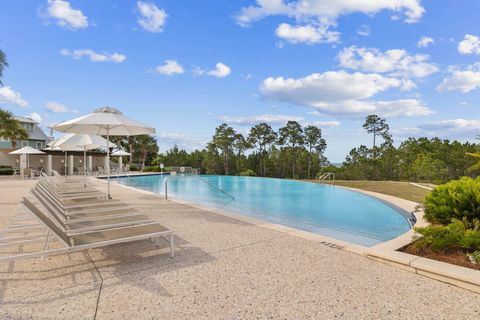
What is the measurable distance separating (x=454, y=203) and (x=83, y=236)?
18.9 feet

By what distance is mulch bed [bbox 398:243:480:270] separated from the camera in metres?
3.46

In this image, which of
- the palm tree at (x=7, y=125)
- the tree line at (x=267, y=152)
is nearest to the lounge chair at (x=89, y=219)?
the palm tree at (x=7, y=125)

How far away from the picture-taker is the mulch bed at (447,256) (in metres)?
3.46

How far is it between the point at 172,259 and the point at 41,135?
3944 cm

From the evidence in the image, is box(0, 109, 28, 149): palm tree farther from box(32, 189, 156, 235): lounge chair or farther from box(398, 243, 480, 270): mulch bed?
box(398, 243, 480, 270): mulch bed

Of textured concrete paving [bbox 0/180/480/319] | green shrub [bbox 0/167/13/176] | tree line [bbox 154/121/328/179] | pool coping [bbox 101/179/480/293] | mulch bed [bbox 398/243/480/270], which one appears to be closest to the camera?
textured concrete paving [bbox 0/180/480/319]

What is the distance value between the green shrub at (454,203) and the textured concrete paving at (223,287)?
7.23 feet

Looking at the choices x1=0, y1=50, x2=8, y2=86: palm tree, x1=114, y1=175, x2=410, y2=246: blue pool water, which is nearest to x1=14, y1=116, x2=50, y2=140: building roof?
x1=0, y1=50, x2=8, y2=86: palm tree

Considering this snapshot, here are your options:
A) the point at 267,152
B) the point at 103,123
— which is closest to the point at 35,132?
the point at 267,152

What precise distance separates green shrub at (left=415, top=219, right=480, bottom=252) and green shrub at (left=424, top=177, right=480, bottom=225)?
0.69 metres

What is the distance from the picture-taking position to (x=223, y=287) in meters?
2.99

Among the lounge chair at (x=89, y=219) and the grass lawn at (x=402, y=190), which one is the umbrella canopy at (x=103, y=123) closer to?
the lounge chair at (x=89, y=219)

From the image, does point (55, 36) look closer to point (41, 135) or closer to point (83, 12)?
point (83, 12)

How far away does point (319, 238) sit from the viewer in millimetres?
4844
